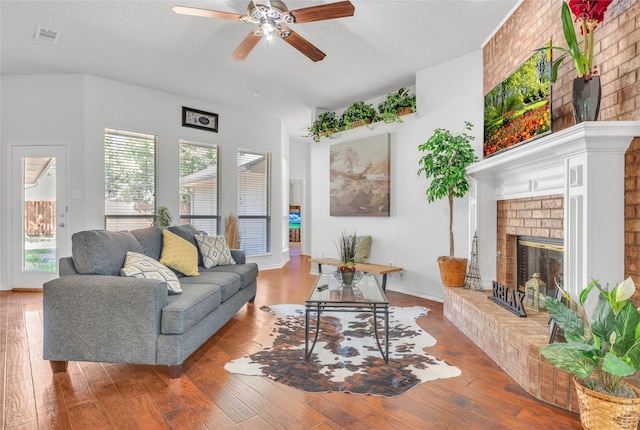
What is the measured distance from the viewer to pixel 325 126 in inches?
229

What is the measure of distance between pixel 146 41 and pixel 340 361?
3.85 metres

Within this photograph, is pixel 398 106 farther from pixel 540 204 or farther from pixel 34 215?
pixel 34 215

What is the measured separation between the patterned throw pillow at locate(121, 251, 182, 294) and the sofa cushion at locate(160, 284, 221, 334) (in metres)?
0.10

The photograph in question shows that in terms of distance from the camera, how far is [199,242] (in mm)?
4004

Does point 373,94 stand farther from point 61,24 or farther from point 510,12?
point 61,24

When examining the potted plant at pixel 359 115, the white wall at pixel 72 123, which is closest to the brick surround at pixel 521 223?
the potted plant at pixel 359 115

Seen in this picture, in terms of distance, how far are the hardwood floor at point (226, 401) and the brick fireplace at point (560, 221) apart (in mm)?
156

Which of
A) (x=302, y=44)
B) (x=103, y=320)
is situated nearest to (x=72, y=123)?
(x=302, y=44)

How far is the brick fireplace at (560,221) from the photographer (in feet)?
6.77

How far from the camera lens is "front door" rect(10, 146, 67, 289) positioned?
5.03 meters

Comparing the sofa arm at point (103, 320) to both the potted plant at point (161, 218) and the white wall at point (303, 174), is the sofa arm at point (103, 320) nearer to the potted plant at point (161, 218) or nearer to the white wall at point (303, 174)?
the potted plant at point (161, 218)

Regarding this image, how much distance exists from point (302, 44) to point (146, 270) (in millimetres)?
2381

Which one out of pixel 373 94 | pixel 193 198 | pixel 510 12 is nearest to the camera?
pixel 510 12

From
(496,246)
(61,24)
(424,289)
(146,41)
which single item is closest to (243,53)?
(146,41)
